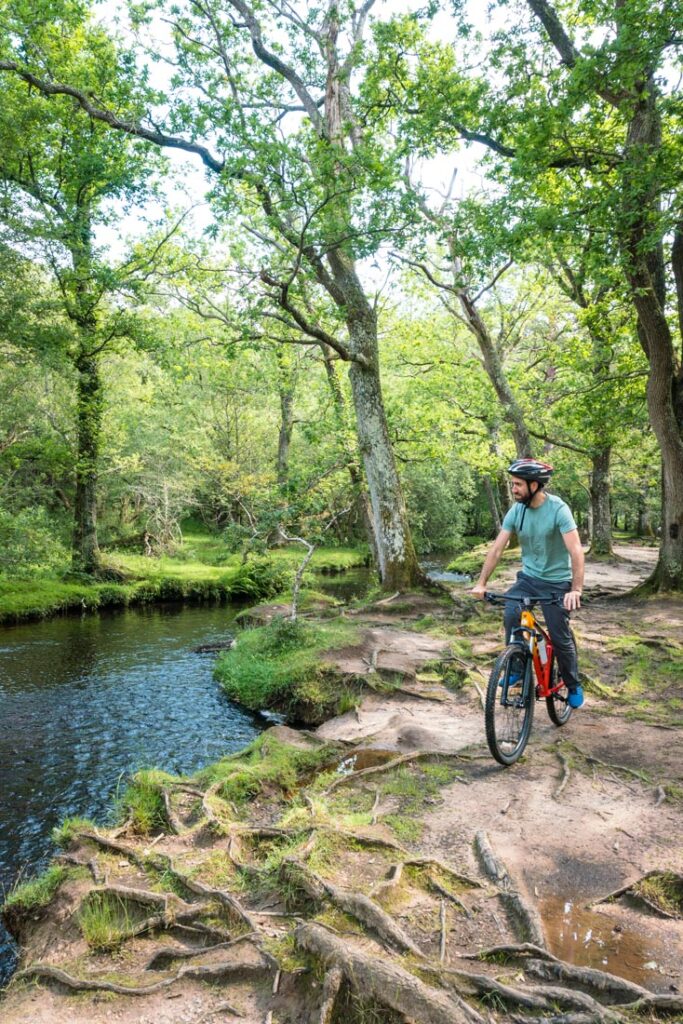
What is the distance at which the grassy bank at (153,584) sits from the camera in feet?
60.5

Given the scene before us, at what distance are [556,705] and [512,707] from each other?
4.27 feet

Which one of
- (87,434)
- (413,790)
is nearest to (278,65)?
(87,434)

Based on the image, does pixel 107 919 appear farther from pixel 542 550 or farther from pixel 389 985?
pixel 542 550

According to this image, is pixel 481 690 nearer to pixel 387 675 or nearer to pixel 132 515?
pixel 387 675

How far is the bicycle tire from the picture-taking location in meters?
6.05

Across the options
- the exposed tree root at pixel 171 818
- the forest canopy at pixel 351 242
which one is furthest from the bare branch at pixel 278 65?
the exposed tree root at pixel 171 818

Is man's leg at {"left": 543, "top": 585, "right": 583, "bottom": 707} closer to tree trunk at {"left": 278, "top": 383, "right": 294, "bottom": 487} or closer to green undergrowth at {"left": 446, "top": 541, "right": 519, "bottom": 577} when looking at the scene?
green undergrowth at {"left": 446, "top": 541, "right": 519, "bottom": 577}

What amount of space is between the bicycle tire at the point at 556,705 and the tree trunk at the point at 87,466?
1880cm

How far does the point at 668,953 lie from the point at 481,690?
5.05 metres

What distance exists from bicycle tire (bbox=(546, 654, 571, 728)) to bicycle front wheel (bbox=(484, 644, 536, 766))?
1.66ft

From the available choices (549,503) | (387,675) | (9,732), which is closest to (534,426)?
(387,675)

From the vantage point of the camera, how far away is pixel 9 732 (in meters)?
9.12

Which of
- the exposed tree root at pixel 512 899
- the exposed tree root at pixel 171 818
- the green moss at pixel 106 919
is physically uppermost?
the exposed tree root at pixel 512 899

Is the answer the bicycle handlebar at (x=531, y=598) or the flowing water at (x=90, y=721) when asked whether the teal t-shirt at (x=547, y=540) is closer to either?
the bicycle handlebar at (x=531, y=598)
